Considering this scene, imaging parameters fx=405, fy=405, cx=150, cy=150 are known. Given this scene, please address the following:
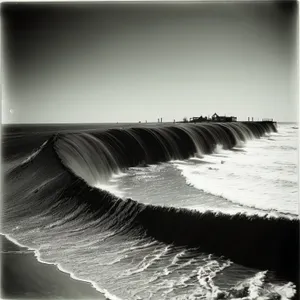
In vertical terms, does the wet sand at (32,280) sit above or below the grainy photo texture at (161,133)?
below

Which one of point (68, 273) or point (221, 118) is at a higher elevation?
point (221, 118)

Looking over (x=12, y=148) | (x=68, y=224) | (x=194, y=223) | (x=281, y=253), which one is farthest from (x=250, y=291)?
(x=12, y=148)

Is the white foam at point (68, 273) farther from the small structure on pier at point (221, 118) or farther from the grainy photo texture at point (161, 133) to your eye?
the small structure on pier at point (221, 118)

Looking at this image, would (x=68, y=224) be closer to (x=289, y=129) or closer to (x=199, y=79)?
(x=199, y=79)

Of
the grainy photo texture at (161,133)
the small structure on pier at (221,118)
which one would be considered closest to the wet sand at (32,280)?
the grainy photo texture at (161,133)

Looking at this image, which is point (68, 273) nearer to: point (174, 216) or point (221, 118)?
point (174, 216)

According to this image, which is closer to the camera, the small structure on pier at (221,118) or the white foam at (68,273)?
the white foam at (68,273)

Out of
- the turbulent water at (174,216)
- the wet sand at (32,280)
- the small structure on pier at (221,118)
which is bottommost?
the wet sand at (32,280)

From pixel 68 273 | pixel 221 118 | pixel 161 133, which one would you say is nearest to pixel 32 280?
pixel 68 273
